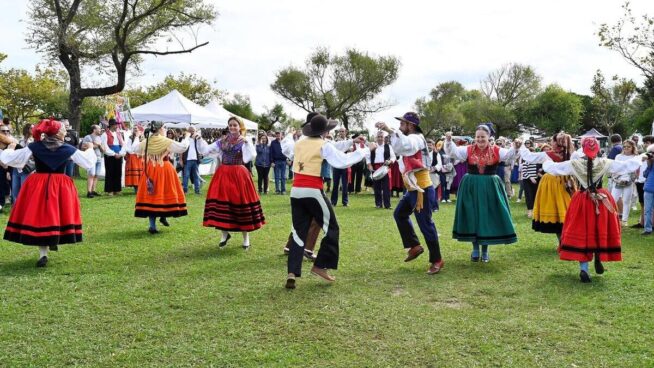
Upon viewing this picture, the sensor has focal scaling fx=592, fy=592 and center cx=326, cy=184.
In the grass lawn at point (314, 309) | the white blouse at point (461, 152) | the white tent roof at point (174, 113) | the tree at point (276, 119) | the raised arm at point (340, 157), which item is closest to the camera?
the grass lawn at point (314, 309)

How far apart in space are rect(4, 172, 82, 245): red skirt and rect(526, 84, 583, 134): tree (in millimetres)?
58584

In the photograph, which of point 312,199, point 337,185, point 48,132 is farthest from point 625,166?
point 337,185

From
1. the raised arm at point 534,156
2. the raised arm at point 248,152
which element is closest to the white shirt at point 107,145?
the raised arm at point 248,152

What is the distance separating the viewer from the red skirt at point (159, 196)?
30.7ft

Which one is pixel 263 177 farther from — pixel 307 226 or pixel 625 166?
pixel 625 166

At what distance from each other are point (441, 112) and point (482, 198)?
206 feet

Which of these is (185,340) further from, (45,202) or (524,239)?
(524,239)

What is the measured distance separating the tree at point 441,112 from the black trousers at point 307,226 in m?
58.0

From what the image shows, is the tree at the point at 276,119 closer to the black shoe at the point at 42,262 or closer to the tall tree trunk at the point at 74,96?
the tall tree trunk at the point at 74,96

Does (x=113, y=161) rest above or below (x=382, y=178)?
above

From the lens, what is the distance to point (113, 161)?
1588 cm

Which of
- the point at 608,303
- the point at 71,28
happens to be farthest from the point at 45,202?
the point at 71,28

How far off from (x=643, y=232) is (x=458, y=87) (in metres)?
70.8

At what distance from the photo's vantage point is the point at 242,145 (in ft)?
27.4
